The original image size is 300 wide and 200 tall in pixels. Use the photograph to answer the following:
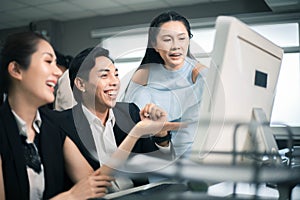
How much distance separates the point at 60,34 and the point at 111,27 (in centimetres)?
12

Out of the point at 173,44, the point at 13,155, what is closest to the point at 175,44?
the point at 173,44

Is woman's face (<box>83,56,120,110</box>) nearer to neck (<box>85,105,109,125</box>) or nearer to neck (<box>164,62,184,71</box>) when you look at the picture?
neck (<box>85,105,109,125</box>)

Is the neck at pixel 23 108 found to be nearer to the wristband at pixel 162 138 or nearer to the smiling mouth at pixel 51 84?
the smiling mouth at pixel 51 84

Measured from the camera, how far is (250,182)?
86cm

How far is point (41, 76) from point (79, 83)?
4.7 inches

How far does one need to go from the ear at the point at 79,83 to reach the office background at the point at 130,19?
61 mm

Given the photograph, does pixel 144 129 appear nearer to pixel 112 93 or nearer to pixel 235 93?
pixel 112 93

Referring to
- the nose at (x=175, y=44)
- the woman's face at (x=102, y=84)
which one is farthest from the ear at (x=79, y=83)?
the nose at (x=175, y=44)

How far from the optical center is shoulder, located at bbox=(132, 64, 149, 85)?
88cm

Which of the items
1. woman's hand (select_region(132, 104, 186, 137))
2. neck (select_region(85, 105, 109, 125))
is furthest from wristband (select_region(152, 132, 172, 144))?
neck (select_region(85, 105, 109, 125))

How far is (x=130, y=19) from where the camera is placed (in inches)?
34.6

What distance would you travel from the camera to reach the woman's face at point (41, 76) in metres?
0.71

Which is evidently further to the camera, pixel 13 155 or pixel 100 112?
pixel 100 112

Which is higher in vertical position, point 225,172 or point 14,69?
point 14,69
